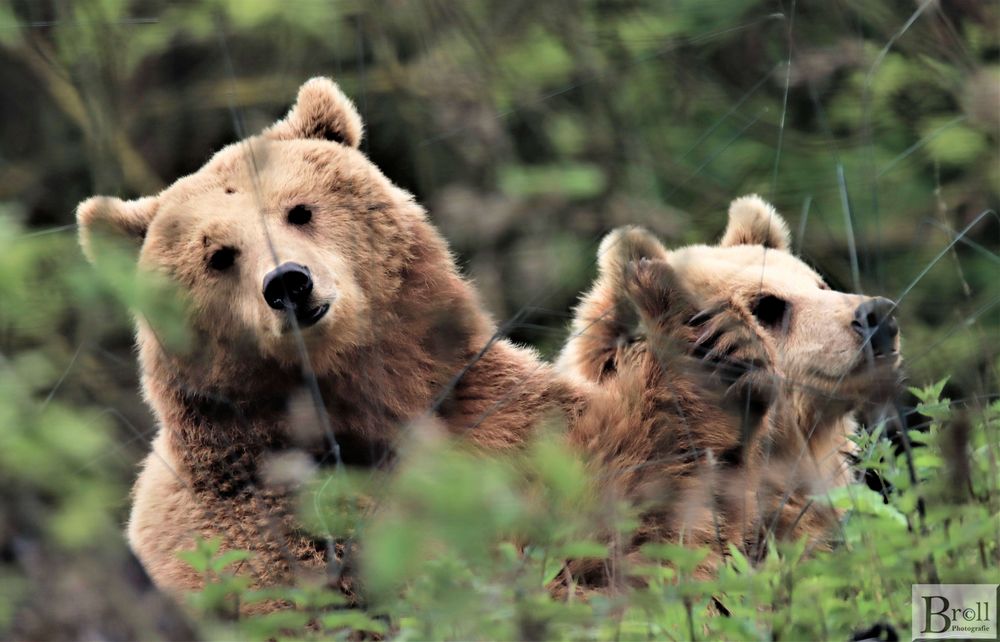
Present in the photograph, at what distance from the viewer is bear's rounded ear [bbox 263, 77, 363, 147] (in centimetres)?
445

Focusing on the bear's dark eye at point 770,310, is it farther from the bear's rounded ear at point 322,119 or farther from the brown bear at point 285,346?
the bear's rounded ear at point 322,119

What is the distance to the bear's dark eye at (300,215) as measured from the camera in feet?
13.6

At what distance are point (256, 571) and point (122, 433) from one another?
2.98 ft

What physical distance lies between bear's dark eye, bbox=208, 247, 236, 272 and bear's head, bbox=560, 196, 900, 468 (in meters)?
1.10

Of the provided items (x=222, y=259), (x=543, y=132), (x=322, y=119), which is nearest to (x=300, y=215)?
(x=222, y=259)

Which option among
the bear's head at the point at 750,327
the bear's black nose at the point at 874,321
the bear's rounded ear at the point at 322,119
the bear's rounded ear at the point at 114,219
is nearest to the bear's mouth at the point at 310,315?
the bear's rounded ear at the point at 114,219

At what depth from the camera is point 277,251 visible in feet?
12.6

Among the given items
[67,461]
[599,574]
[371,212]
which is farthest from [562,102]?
[67,461]

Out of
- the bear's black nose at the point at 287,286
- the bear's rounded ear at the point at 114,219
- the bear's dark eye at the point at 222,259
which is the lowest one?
the bear's black nose at the point at 287,286

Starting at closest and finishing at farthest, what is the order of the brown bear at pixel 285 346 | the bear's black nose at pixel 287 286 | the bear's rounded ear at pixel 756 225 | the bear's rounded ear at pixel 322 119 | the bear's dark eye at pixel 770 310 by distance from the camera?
the bear's black nose at pixel 287 286
the brown bear at pixel 285 346
the bear's dark eye at pixel 770 310
the bear's rounded ear at pixel 322 119
the bear's rounded ear at pixel 756 225

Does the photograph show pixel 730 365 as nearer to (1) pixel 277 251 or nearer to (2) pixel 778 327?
(2) pixel 778 327

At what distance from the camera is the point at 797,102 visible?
654 centimetres

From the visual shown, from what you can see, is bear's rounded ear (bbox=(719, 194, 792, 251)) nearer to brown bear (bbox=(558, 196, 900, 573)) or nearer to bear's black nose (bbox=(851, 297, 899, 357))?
brown bear (bbox=(558, 196, 900, 573))

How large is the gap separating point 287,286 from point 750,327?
56.8 inches
